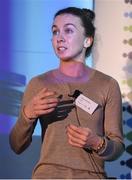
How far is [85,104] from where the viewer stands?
1.26 metres

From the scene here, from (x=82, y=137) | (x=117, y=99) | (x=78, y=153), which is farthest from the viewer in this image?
(x=117, y=99)

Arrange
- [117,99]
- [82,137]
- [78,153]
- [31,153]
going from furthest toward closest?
1. [31,153]
2. [117,99]
3. [78,153]
4. [82,137]

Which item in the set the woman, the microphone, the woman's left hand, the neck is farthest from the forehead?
the woman's left hand

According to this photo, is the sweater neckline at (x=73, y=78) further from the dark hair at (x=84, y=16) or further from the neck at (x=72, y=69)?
the dark hair at (x=84, y=16)

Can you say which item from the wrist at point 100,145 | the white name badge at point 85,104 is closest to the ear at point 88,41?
the white name badge at point 85,104

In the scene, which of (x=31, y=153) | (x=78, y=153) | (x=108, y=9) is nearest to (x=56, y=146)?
(x=78, y=153)

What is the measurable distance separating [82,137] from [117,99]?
0.27 meters

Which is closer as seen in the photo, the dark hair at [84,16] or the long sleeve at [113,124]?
the long sleeve at [113,124]

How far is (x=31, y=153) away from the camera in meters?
1.90

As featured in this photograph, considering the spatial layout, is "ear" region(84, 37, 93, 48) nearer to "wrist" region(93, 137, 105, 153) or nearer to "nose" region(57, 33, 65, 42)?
"nose" region(57, 33, 65, 42)

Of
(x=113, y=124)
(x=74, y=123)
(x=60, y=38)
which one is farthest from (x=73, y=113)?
(x=60, y=38)

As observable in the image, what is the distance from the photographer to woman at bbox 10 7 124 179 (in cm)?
119

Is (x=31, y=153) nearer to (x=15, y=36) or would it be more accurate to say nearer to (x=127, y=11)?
(x=15, y=36)

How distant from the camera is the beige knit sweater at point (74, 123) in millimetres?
1222
